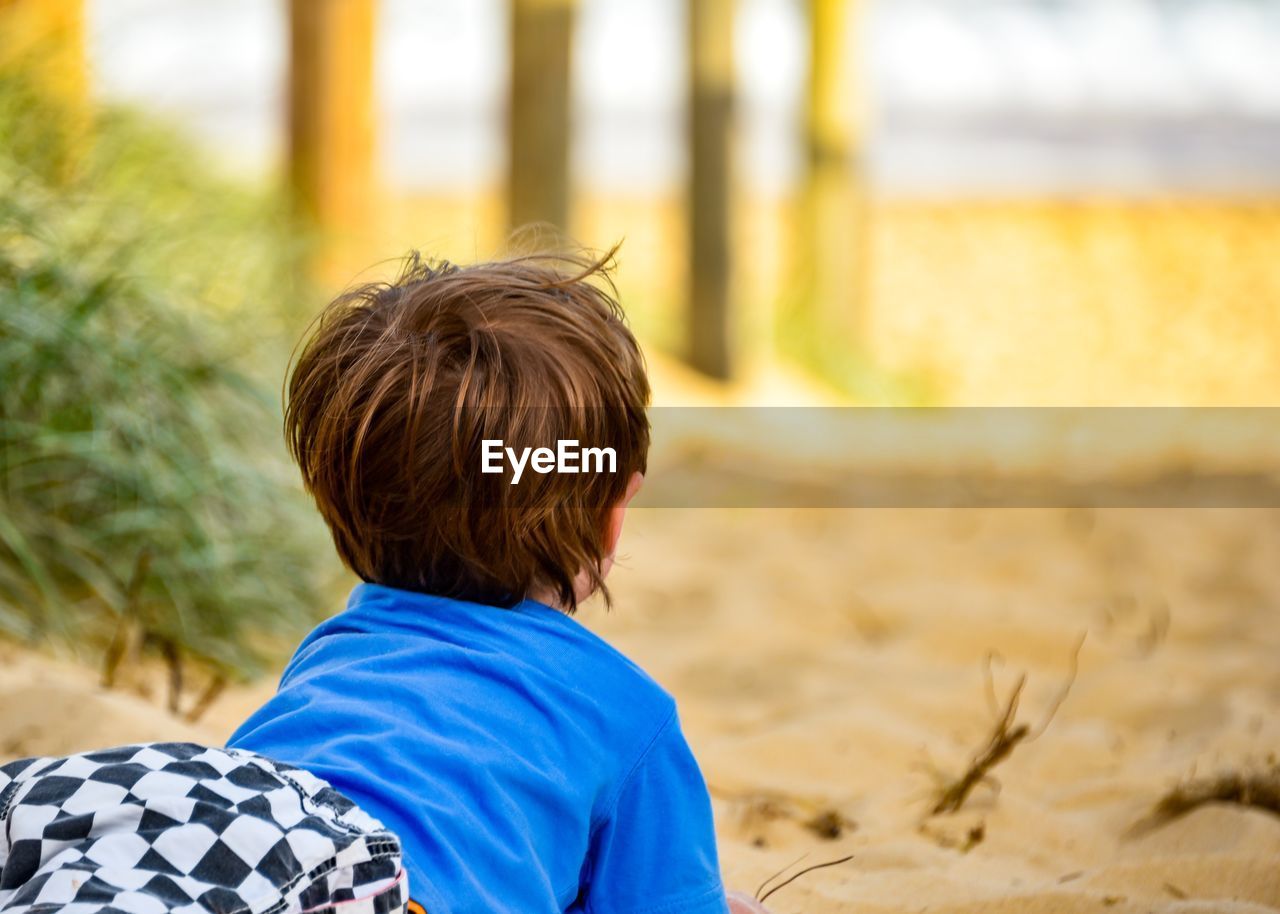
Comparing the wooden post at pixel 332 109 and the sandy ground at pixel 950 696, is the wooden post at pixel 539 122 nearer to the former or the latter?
the wooden post at pixel 332 109

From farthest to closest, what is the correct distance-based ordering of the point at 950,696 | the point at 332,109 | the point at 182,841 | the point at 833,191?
the point at 833,191 < the point at 332,109 < the point at 950,696 < the point at 182,841

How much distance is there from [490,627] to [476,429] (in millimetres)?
170

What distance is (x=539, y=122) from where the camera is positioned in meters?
5.70

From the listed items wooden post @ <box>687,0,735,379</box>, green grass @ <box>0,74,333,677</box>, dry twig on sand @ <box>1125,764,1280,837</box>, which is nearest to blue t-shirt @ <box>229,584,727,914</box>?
dry twig on sand @ <box>1125,764,1280,837</box>

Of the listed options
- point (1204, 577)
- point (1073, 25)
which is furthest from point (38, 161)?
point (1073, 25)

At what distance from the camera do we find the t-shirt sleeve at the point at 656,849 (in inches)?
45.5

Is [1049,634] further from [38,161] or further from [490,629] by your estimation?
[38,161]

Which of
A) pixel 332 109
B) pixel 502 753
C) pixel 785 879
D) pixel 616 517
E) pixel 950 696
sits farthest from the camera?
pixel 332 109

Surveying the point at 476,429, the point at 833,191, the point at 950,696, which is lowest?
the point at 950,696

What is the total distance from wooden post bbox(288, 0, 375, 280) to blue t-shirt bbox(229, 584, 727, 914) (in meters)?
3.87

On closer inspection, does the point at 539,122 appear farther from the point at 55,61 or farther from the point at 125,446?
the point at 125,446

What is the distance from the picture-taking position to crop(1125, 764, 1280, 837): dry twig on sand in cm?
176

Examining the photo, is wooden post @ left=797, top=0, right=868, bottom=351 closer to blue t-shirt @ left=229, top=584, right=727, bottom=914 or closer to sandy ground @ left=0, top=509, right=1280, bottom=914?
sandy ground @ left=0, top=509, right=1280, bottom=914

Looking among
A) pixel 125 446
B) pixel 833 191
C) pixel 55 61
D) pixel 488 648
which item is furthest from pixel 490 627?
pixel 833 191
